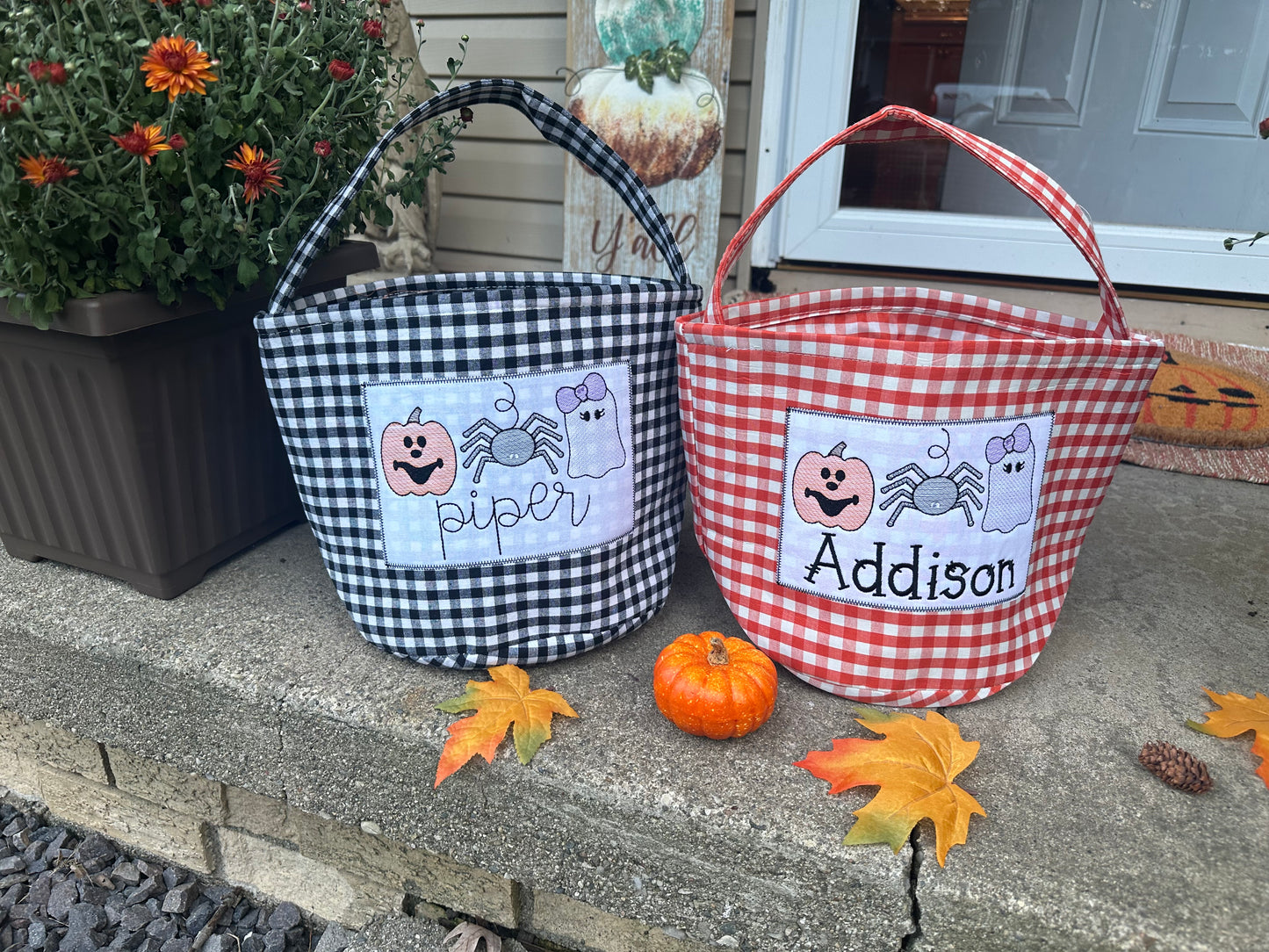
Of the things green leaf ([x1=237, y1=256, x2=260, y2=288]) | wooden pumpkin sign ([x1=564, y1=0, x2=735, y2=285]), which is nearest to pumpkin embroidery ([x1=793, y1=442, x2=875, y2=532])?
green leaf ([x1=237, y1=256, x2=260, y2=288])

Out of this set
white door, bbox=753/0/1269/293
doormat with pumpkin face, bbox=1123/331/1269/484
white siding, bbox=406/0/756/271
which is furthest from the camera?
white siding, bbox=406/0/756/271

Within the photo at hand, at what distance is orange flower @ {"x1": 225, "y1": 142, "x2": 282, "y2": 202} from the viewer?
1.06 metres

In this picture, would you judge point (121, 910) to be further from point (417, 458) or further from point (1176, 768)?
point (1176, 768)

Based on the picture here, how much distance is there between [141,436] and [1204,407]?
2317 millimetres

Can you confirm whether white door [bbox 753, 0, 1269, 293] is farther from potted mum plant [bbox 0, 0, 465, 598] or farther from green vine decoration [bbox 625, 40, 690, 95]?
potted mum plant [bbox 0, 0, 465, 598]

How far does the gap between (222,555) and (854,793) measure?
3.58ft

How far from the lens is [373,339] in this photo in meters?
1.03

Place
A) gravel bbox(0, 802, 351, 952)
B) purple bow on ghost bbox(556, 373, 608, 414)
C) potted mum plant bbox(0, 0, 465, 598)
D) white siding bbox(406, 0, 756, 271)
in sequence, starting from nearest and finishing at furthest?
potted mum plant bbox(0, 0, 465, 598) < purple bow on ghost bbox(556, 373, 608, 414) < gravel bbox(0, 802, 351, 952) < white siding bbox(406, 0, 756, 271)

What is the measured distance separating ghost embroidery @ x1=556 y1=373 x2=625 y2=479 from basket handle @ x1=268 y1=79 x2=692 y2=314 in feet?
0.79

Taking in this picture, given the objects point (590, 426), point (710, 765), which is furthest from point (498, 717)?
point (590, 426)

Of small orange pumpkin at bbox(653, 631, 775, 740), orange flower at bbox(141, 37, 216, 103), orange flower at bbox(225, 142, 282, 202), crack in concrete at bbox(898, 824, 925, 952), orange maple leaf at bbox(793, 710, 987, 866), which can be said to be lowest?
crack in concrete at bbox(898, 824, 925, 952)

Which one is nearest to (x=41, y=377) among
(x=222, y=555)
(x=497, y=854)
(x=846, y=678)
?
(x=222, y=555)

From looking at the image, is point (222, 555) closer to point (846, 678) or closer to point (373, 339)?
point (373, 339)

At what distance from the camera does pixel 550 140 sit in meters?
1.27
